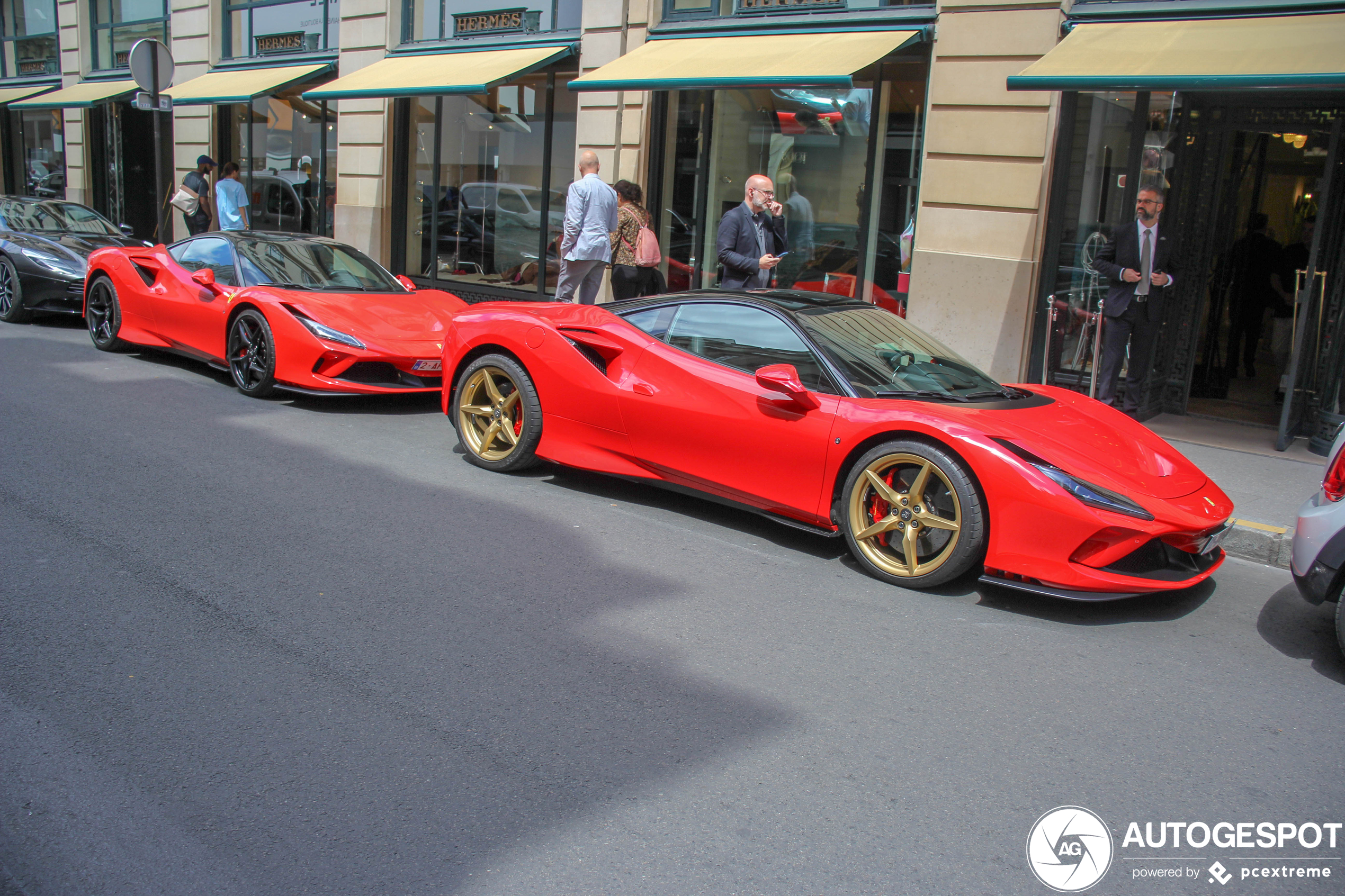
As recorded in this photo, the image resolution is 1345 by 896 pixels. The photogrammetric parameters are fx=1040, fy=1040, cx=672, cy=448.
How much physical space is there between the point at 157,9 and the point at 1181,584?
861 inches

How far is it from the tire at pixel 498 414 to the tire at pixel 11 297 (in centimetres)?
752

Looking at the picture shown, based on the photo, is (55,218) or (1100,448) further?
(55,218)

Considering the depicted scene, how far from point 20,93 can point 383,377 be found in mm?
20497

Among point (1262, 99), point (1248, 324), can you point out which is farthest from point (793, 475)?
point (1248, 324)

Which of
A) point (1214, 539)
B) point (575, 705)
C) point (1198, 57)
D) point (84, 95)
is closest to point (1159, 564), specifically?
point (1214, 539)

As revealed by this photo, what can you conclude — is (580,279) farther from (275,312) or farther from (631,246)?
(275,312)

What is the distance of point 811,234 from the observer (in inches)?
447

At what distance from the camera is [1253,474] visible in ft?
23.7

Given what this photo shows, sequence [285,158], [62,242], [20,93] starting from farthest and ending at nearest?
[20,93]
[285,158]
[62,242]

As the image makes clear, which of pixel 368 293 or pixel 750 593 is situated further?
pixel 368 293

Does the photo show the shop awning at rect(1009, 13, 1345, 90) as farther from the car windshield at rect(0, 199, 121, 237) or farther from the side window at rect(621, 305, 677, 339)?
the car windshield at rect(0, 199, 121, 237)

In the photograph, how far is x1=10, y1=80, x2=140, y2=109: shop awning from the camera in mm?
19531

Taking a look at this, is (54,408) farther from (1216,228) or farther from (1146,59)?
(1216,228)

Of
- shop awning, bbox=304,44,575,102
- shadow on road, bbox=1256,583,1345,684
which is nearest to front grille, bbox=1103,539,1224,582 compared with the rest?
shadow on road, bbox=1256,583,1345,684
